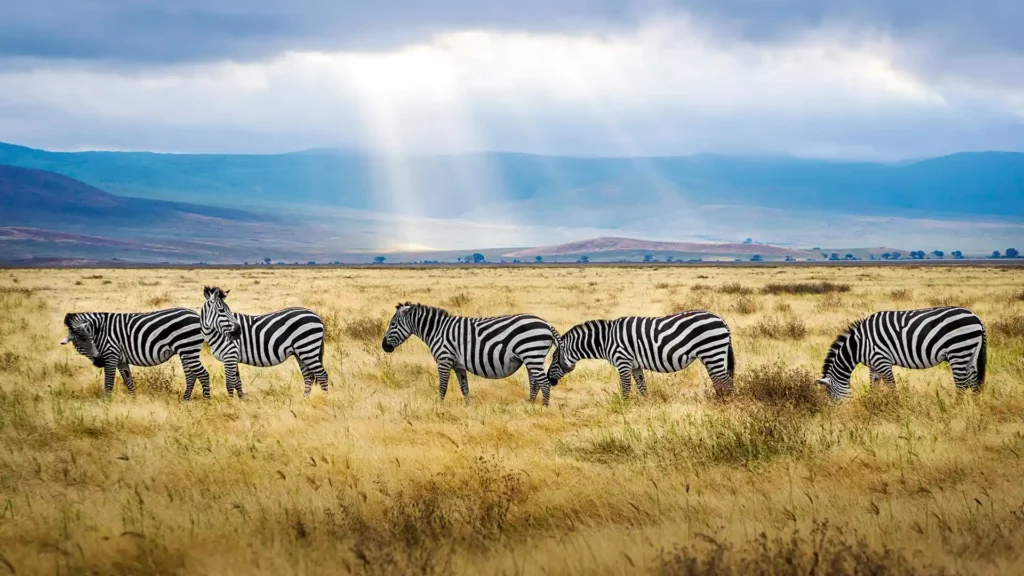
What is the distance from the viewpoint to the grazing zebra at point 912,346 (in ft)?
42.9

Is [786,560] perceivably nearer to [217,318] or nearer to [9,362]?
[217,318]

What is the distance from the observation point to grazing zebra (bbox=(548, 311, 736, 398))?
1396 centimetres

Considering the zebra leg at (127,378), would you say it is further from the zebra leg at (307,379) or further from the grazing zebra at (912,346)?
the grazing zebra at (912,346)

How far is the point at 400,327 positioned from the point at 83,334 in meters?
5.06

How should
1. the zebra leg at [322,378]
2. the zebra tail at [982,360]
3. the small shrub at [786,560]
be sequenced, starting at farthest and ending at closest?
the zebra leg at [322,378] < the zebra tail at [982,360] < the small shrub at [786,560]

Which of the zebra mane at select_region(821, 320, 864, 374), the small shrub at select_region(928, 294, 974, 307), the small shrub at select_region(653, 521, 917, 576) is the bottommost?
the small shrub at select_region(653, 521, 917, 576)

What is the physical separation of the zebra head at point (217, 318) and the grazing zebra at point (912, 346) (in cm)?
916

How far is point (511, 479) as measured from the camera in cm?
835

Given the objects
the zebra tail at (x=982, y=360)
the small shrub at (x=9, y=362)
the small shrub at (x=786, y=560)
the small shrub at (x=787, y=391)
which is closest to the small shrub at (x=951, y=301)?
the zebra tail at (x=982, y=360)

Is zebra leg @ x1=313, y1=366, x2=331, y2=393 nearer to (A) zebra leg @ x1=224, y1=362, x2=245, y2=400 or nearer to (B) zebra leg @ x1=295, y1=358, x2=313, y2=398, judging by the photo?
(B) zebra leg @ x1=295, y1=358, x2=313, y2=398

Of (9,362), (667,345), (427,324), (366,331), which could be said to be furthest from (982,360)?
(9,362)

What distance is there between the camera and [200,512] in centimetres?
773

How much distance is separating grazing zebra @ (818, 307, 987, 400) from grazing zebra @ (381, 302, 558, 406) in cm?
435

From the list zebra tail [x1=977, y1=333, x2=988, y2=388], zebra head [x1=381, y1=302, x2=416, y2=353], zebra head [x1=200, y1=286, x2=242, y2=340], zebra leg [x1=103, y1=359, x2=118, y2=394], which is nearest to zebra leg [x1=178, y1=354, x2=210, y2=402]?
zebra head [x1=200, y1=286, x2=242, y2=340]
